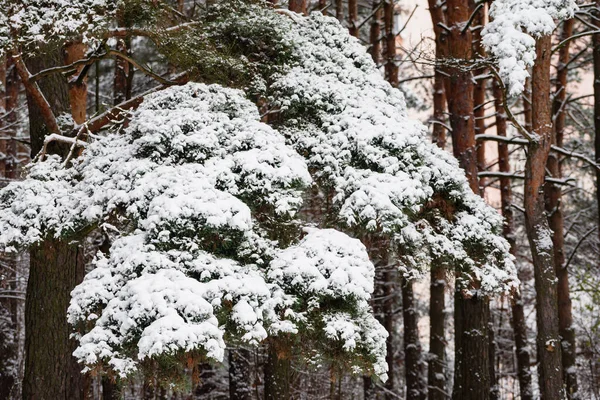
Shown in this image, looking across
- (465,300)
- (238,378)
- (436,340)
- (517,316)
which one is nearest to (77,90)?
(238,378)

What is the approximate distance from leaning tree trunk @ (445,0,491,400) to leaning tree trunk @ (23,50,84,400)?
520cm

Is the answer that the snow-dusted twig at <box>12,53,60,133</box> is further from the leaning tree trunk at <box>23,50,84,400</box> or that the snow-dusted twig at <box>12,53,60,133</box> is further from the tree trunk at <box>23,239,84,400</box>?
the tree trunk at <box>23,239,84,400</box>

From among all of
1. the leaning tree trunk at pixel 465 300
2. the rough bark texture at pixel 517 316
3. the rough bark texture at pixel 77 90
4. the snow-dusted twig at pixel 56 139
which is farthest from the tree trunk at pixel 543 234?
the rough bark texture at pixel 77 90

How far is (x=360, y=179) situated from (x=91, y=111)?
9.28 meters

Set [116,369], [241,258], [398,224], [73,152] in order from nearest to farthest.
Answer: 1. [116,369]
2. [241,258]
3. [398,224]
4. [73,152]

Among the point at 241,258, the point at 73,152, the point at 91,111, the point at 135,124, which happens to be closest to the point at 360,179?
the point at 241,258

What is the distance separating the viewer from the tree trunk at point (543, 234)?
7938mm

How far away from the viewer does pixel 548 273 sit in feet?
26.5

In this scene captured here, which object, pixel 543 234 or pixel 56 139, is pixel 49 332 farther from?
pixel 543 234

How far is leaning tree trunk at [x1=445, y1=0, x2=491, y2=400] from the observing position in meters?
9.09

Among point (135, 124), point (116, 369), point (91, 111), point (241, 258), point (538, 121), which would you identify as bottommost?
point (116, 369)

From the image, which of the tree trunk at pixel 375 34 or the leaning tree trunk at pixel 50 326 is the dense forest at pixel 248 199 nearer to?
the leaning tree trunk at pixel 50 326

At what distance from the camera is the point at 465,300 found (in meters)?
9.22

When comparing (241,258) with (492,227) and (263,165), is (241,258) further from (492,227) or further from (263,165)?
(492,227)
